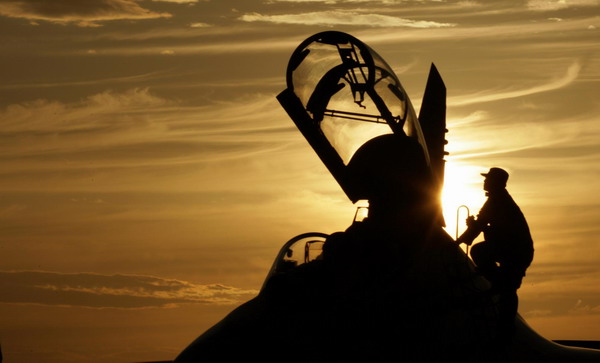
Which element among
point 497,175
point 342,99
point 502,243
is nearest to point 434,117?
point 342,99

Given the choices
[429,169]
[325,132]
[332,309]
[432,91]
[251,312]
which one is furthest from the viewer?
[432,91]

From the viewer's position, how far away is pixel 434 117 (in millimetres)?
22922

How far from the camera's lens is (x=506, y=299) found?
615 inches

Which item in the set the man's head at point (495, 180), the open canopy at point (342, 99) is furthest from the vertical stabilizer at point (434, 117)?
the man's head at point (495, 180)

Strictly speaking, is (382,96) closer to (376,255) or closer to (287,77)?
(287,77)

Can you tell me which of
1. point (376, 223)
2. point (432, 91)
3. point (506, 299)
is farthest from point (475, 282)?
point (432, 91)

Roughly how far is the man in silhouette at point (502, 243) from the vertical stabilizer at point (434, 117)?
165 inches

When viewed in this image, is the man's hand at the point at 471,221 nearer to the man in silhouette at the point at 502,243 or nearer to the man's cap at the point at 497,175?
the man in silhouette at the point at 502,243

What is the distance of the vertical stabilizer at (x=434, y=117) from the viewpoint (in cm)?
2119

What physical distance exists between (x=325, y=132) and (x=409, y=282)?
360 cm

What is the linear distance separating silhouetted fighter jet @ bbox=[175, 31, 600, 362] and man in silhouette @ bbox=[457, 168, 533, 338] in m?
0.24

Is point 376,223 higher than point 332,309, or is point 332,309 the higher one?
point 376,223

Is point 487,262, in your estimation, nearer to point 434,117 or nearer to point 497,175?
point 497,175

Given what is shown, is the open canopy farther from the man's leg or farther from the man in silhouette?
the man's leg
